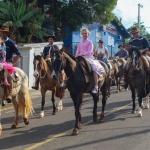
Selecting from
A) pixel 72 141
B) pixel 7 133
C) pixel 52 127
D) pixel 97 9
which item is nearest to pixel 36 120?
pixel 52 127

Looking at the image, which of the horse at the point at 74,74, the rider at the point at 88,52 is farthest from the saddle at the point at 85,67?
the rider at the point at 88,52

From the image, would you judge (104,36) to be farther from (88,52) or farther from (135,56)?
(88,52)

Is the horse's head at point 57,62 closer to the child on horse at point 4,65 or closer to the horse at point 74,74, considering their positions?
the horse at point 74,74

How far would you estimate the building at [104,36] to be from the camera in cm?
3278

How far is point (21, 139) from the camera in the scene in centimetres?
801

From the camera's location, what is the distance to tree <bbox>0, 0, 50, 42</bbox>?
22.9 meters

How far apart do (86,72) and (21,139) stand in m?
2.51

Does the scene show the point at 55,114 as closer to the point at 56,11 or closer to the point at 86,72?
the point at 86,72

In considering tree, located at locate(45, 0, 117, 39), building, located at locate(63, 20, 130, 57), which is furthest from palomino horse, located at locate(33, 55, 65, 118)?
building, located at locate(63, 20, 130, 57)

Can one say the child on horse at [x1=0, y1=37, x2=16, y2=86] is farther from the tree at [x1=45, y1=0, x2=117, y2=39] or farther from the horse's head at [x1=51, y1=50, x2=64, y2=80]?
the tree at [x1=45, y1=0, x2=117, y2=39]

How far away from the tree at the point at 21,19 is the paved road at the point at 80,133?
12.0 m

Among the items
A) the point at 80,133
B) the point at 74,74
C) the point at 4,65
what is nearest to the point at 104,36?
the point at 74,74

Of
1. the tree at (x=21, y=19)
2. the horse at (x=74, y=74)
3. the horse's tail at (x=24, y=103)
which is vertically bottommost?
the horse's tail at (x=24, y=103)

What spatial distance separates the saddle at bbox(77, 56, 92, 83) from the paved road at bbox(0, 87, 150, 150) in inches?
56.7
